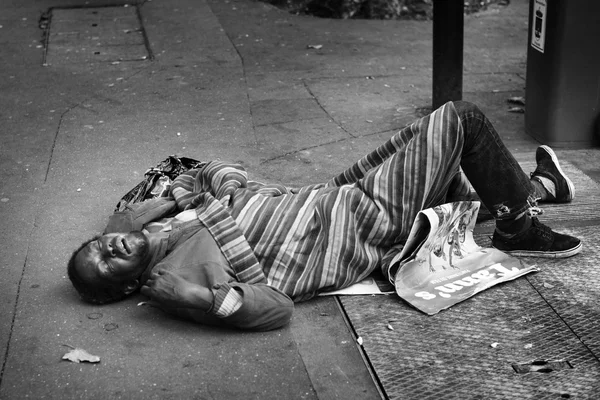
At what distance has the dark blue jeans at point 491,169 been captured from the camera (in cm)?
368

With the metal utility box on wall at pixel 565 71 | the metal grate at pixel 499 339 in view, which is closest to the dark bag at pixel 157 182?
the metal grate at pixel 499 339

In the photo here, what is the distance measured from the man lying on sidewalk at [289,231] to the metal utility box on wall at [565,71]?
1715 millimetres

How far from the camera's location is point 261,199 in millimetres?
3729

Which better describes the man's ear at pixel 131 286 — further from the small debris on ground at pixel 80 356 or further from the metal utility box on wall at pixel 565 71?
the metal utility box on wall at pixel 565 71

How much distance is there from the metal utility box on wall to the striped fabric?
6.37 feet

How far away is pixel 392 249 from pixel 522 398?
3.22ft

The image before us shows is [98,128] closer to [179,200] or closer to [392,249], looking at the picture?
[179,200]

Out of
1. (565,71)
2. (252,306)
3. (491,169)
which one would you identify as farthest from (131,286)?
(565,71)

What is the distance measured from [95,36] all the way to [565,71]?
4.56 meters

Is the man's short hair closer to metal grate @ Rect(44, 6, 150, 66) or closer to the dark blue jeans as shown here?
the dark blue jeans

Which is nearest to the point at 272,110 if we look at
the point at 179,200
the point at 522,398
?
the point at 179,200

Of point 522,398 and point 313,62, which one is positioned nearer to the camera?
point 522,398

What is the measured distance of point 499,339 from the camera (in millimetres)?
3389

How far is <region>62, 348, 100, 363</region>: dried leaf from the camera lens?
3289 mm
